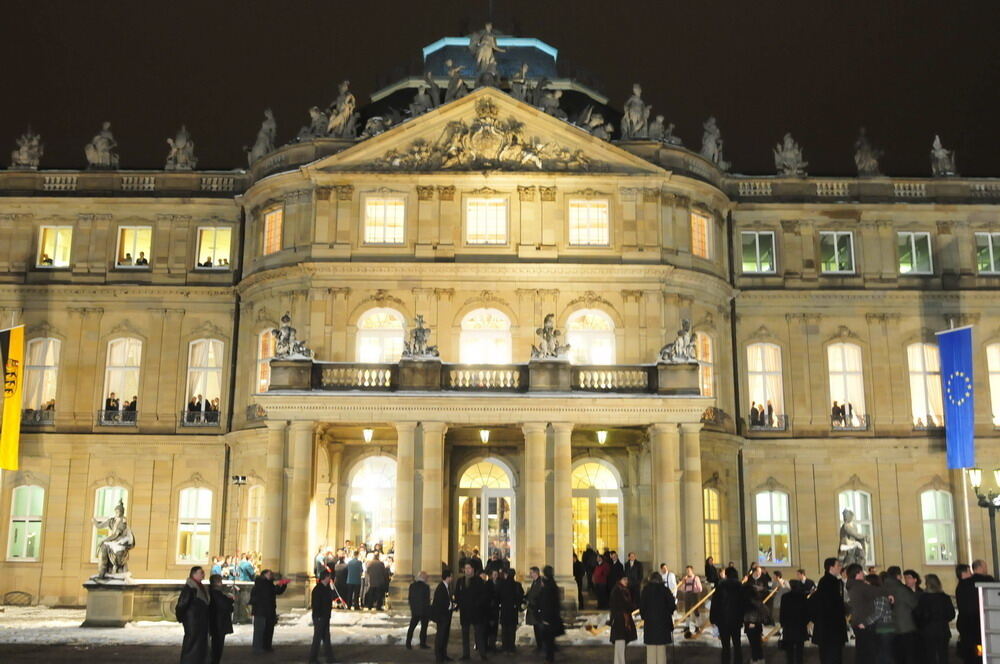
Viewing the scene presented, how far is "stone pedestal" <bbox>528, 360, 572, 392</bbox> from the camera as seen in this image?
30.3 metres

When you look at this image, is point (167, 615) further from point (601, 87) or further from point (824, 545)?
point (601, 87)

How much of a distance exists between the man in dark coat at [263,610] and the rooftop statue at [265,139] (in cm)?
2187

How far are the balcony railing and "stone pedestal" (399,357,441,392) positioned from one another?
12833 mm

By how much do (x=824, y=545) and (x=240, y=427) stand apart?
2069 centimetres

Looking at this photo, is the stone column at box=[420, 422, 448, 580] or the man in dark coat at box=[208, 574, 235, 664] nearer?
the man in dark coat at box=[208, 574, 235, 664]

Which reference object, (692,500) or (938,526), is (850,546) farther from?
(938,526)

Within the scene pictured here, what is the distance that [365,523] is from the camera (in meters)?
35.4

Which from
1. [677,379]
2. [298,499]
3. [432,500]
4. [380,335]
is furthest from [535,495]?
[380,335]

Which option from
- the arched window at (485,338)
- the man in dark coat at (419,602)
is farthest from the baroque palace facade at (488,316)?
the man in dark coat at (419,602)

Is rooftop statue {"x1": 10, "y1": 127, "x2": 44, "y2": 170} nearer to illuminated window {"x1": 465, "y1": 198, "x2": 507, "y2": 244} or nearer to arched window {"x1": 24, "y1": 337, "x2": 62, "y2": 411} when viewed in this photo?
arched window {"x1": 24, "y1": 337, "x2": 62, "y2": 411}

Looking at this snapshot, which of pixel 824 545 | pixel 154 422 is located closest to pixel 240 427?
pixel 154 422

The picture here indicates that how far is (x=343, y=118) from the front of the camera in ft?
123

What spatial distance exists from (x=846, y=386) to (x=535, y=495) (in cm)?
1509

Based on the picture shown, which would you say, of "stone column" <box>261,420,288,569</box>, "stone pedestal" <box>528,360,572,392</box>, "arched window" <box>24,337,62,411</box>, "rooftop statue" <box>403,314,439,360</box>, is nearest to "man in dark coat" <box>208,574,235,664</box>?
"stone column" <box>261,420,288,569</box>
